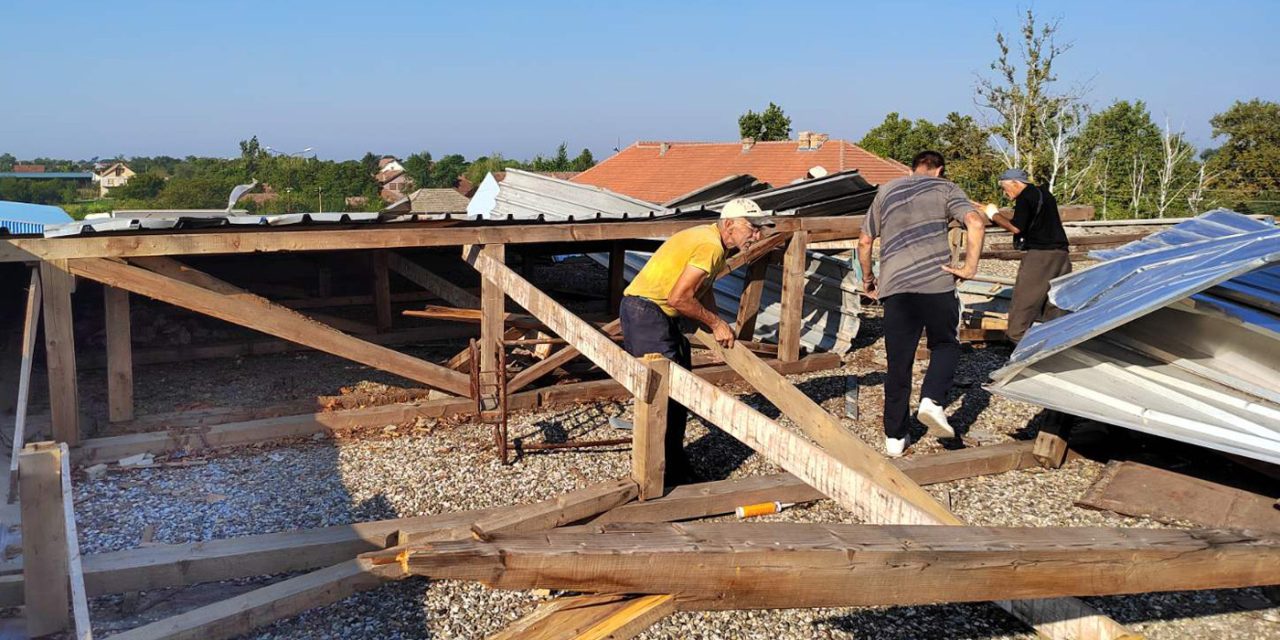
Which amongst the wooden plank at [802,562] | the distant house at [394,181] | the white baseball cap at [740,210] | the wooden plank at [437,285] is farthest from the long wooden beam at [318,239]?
the distant house at [394,181]

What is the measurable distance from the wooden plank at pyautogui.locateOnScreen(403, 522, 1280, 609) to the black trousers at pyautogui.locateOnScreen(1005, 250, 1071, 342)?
5199 mm

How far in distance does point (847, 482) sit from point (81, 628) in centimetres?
231

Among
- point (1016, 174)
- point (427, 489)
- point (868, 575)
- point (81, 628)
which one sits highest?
point (1016, 174)

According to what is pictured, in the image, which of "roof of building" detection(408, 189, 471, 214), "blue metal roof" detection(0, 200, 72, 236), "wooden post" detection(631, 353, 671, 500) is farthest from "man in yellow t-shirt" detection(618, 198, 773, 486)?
"roof of building" detection(408, 189, 471, 214)

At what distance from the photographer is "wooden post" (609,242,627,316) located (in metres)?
9.46

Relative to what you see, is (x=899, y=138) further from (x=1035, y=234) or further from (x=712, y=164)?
(x=1035, y=234)

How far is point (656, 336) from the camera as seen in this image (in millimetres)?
5246

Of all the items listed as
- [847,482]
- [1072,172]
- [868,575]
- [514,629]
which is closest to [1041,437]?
[847,482]

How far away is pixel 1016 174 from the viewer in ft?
24.7

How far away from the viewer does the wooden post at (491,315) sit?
275 inches

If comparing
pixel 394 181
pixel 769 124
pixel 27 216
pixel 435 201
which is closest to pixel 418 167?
pixel 394 181

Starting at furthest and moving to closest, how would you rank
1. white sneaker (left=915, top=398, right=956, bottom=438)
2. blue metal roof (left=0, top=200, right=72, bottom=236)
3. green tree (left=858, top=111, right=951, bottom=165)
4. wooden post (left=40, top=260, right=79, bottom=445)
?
1. green tree (left=858, top=111, right=951, bottom=165)
2. blue metal roof (left=0, top=200, right=72, bottom=236)
3. white sneaker (left=915, top=398, right=956, bottom=438)
4. wooden post (left=40, top=260, right=79, bottom=445)

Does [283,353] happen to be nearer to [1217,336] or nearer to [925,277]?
[925,277]

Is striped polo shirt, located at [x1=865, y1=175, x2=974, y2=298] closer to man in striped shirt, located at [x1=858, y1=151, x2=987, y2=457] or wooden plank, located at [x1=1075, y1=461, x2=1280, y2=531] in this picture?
man in striped shirt, located at [x1=858, y1=151, x2=987, y2=457]
